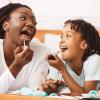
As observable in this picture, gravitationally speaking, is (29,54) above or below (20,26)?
below

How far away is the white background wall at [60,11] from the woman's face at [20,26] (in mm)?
155

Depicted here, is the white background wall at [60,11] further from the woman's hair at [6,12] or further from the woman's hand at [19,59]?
the woman's hand at [19,59]

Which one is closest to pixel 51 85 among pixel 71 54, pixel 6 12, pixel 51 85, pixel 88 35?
pixel 51 85

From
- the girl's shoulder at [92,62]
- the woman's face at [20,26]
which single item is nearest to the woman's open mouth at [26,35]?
the woman's face at [20,26]

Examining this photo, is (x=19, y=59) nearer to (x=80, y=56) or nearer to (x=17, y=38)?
→ (x=17, y=38)

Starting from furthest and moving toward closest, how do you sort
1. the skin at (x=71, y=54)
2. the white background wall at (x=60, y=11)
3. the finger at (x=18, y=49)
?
the white background wall at (x=60, y=11) < the finger at (x=18, y=49) < the skin at (x=71, y=54)

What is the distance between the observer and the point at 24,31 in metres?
1.20

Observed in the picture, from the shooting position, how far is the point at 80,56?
1166 mm

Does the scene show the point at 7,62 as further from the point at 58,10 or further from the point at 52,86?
the point at 58,10

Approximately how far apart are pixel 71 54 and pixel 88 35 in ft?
0.36

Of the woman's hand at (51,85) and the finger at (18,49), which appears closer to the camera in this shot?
the woman's hand at (51,85)

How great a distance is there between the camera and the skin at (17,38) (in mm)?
1153

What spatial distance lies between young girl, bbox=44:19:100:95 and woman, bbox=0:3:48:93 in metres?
0.12

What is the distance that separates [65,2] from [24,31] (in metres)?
0.30
